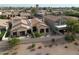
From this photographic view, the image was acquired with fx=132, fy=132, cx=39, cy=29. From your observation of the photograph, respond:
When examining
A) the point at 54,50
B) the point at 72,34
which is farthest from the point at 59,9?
the point at 54,50

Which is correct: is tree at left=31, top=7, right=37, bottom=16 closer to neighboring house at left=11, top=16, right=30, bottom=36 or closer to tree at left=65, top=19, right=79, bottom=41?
neighboring house at left=11, top=16, right=30, bottom=36

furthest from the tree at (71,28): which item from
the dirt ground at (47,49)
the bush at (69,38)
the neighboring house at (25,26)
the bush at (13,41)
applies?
the bush at (13,41)

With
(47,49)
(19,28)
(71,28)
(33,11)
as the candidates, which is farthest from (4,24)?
(71,28)

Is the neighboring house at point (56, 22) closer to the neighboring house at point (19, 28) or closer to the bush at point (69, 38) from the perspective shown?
the bush at point (69, 38)

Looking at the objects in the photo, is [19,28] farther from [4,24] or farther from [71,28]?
[71,28]

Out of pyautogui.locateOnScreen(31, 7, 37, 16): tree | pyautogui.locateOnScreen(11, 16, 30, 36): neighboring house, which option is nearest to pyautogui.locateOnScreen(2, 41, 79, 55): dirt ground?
pyautogui.locateOnScreen(11, 16, 30, 36): neighboring house

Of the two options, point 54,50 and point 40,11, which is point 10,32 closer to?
point 40,11
